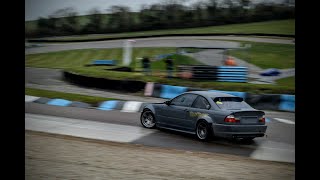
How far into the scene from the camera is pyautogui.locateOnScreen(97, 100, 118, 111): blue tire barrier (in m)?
10.7

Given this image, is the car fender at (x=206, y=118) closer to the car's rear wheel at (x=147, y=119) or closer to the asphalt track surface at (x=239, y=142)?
the asphalt track surface at (x=239, y=142)

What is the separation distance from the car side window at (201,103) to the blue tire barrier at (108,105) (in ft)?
7.83

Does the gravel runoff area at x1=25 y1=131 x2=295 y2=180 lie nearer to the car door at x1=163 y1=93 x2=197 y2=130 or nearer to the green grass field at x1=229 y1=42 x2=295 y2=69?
the car door at x1=163 y1=93 x2=197 y2=130

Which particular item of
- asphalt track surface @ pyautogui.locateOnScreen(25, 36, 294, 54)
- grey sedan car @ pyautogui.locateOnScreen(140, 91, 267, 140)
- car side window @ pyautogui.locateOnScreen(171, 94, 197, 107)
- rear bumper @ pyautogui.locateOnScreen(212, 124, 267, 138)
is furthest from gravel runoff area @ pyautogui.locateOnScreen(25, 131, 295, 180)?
asphalt track surface @ pyautogui.locateOnScreen(25, 36, 294, 54)

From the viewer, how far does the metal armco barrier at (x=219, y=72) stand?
9.27 metres

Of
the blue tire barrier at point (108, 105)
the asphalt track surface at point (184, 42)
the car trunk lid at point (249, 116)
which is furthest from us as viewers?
the blue tire barrier at point (108, 105)

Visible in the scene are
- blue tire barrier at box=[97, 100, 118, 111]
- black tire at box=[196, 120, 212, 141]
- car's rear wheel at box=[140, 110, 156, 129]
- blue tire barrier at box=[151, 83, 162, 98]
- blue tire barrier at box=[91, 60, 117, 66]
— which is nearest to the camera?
black tire at box=[196, 120, 212, 141]

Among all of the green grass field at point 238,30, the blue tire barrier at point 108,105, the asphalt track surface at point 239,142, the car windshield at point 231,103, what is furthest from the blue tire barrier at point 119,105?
the car windshield at point 231,103

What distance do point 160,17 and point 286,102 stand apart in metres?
3.50

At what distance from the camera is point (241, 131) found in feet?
28.9

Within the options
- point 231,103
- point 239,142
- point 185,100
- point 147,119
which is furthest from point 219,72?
point 147,119

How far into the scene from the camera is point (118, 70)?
34.1 ft

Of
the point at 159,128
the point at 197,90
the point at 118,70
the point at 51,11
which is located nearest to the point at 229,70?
the point at 197,90
